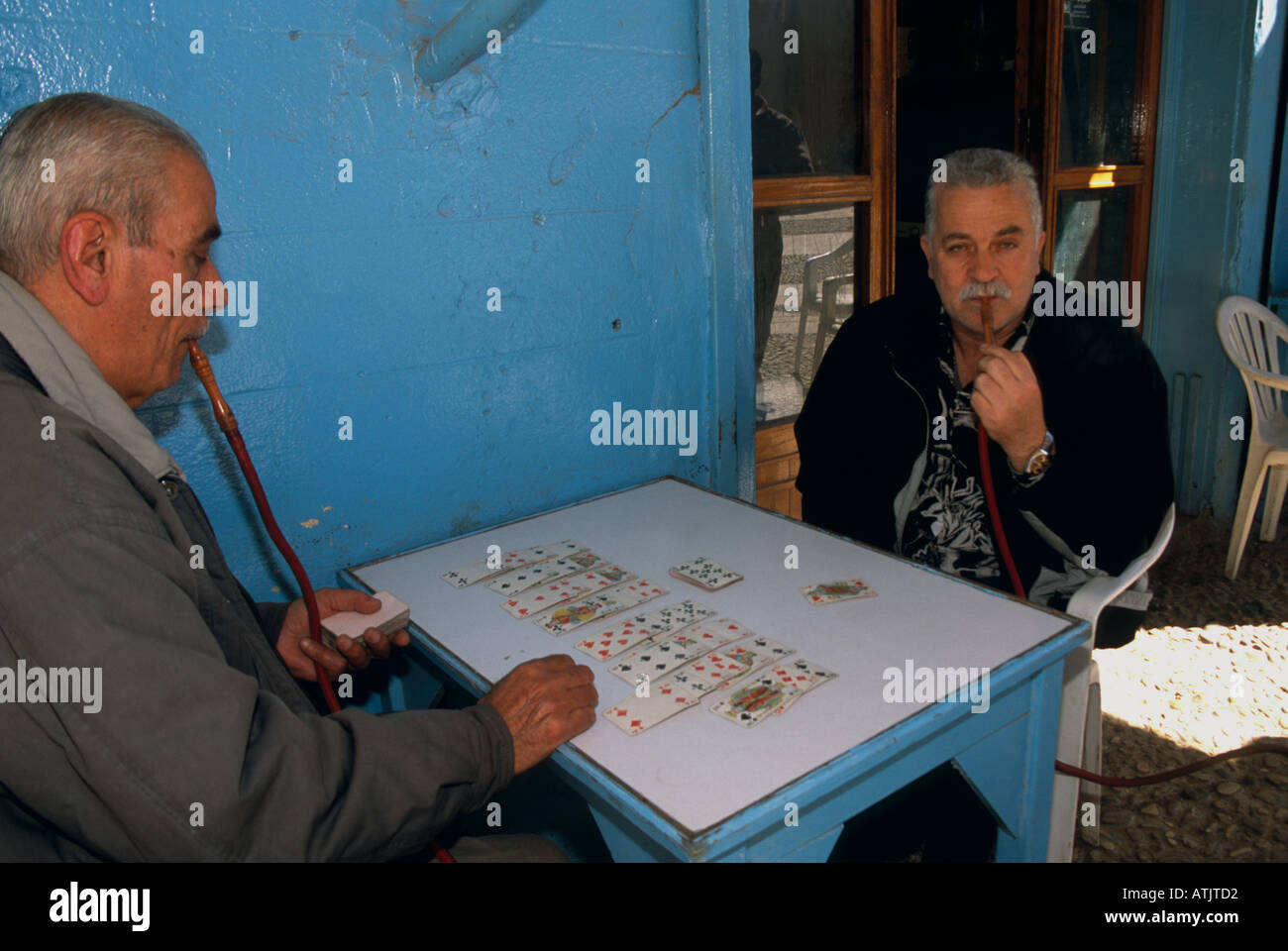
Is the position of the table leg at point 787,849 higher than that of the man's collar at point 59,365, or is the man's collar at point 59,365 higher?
the man's collar at point 59,365

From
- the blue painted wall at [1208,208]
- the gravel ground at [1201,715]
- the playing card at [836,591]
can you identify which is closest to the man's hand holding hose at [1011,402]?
the playing card at [836,591]

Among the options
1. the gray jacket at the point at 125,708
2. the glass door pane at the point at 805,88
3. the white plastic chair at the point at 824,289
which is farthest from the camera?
the white plastic chair at the point at 824,289

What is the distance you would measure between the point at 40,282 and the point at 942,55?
402cm

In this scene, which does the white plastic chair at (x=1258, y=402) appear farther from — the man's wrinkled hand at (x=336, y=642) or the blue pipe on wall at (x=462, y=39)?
the man's wrinkled hand at (x=336, y=642)

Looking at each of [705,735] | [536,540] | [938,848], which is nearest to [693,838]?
[705,735]

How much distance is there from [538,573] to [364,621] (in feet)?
1.14

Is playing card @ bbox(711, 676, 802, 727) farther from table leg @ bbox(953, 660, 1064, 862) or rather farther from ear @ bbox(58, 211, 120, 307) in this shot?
ear @ bbox(58, 211, 120, 307)

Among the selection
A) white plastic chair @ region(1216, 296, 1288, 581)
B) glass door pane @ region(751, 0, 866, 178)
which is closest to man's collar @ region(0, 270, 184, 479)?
glass door pane @ region(751, 0, 866, 178)

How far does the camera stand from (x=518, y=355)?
2080 millimetres

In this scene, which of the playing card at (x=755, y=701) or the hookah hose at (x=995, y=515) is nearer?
the playing card at (x=755, y=701)

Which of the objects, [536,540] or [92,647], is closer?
[92,647]

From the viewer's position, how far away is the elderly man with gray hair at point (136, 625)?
878 mm

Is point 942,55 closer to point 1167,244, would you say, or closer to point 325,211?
point 1167,244

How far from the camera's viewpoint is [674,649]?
140 centimetres
